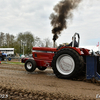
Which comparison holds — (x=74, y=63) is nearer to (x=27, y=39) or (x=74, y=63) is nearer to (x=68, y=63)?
(x=68, y=63)

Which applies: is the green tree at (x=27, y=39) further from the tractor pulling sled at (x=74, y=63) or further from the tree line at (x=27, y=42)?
the tractor pulling sled at (x=74, y=63)

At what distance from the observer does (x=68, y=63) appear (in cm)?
481

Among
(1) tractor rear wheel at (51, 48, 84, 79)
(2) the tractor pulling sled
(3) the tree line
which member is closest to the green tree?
(3) the tree line

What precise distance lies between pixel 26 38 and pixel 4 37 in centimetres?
1253

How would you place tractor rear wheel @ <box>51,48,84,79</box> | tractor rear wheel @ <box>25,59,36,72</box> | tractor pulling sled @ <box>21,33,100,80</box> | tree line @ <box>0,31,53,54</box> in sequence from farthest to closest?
tree line @ <box>0,31,53,54</box>, tractor rear wheel @ <box>25,59,36,72</box>, tractor rear wheel @ <box>51,48,84,79</box>, tractor pulling sled @ <box>21,33,100,80</box>

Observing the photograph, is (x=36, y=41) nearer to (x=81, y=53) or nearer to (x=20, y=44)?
(x=20, y=44)

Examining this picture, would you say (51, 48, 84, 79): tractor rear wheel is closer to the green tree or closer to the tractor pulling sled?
the tractor pulling sled

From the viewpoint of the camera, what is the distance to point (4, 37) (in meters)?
51.7

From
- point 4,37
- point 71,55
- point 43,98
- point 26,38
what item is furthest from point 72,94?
point 4,37

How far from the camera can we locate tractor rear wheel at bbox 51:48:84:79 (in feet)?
14.7

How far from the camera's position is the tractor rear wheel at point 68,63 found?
449 centimetres

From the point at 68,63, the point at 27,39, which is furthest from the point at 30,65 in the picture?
the point at 27,39

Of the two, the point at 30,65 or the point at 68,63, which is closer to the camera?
the point at 68,63

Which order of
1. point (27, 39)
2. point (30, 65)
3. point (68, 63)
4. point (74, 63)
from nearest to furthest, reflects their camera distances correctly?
point (74, 63) → point (68, 63) → point (30, 65) → point (27, 39)
